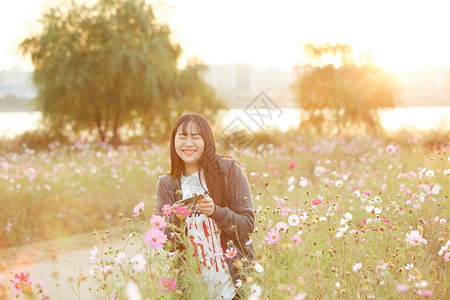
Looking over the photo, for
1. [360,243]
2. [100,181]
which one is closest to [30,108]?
[100,181]

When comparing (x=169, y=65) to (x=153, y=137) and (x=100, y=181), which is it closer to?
(x=153, y=137)

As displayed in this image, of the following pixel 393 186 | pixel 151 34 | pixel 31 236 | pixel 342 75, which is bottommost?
pixel 31 236

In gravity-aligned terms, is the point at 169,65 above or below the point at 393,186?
above

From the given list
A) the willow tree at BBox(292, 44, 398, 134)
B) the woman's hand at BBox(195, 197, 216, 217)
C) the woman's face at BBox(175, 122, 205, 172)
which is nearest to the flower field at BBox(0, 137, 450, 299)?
the woman's hand at BBox(195, 197, 216, 217)

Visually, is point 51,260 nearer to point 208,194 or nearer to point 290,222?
point 208,194

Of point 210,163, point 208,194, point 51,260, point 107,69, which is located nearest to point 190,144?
point 210,163

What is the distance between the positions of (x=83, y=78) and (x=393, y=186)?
993cm

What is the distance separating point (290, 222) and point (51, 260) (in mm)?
2726

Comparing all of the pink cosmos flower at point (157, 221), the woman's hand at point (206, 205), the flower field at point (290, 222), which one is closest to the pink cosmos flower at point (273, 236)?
the flower field at point (290, 222)

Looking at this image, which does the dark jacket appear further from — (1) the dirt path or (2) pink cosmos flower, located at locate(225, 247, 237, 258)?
(1) the dirt path

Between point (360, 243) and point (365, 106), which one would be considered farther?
point (365, 106)

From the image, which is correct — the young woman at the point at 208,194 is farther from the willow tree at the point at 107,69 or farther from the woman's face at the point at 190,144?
the willow tree at the point at 107,69

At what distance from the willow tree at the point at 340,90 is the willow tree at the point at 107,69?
3.30m

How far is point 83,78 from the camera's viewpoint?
40.4 feet
